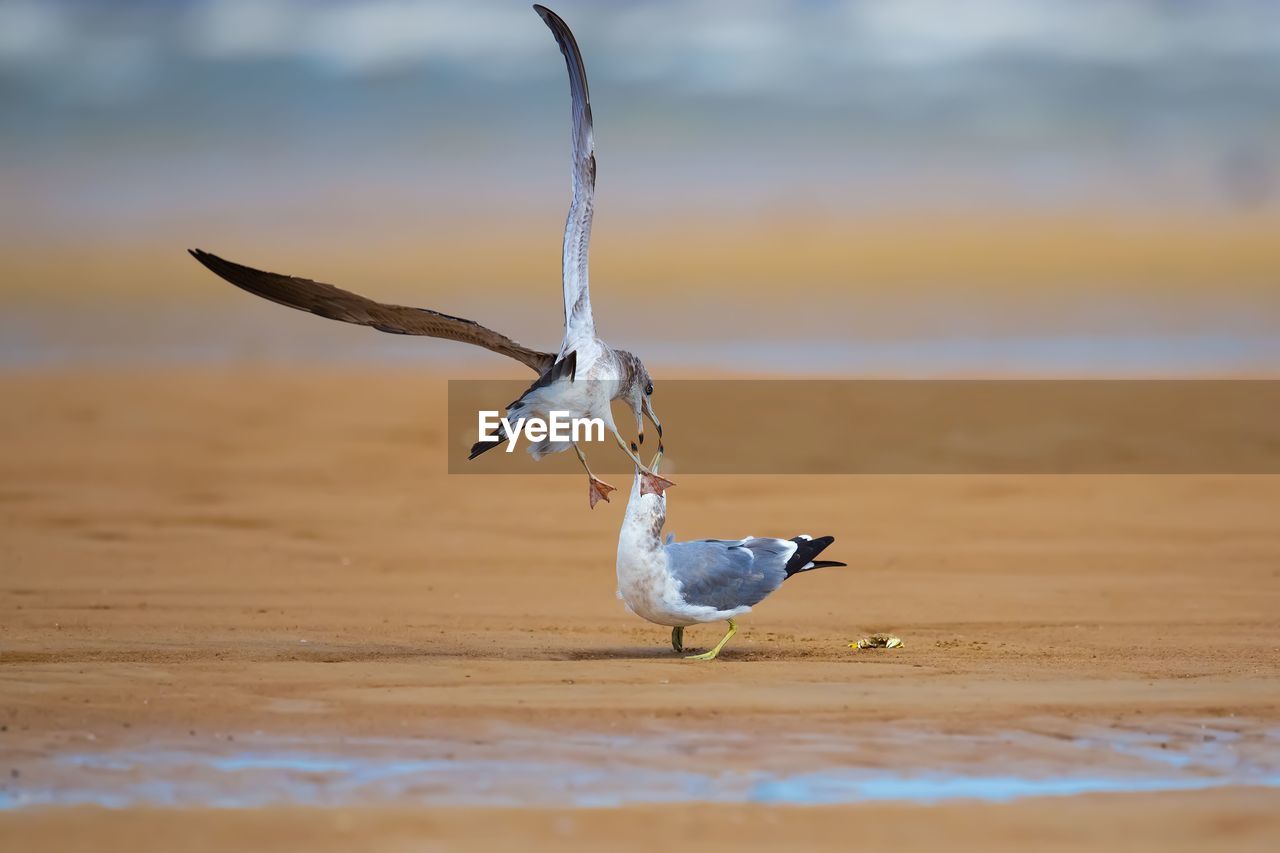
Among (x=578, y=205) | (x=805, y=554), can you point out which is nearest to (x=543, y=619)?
(x=805, y=554)

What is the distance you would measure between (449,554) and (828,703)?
8.79 meters

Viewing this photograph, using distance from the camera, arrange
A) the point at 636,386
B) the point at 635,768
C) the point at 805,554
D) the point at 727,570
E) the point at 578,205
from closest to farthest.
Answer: the point at 635,768, the point at 578,205, the point at 727,570, the point at 636,386, the point at 805,554

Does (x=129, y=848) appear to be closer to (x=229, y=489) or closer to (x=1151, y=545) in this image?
(x=1151, y=545)

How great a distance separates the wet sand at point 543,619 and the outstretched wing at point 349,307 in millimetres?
1822

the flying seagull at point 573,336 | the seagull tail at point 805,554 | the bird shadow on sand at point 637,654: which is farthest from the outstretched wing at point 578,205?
the seagull tail at point 805,554

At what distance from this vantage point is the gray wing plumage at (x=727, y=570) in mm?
10273

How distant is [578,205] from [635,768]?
11.3 feet

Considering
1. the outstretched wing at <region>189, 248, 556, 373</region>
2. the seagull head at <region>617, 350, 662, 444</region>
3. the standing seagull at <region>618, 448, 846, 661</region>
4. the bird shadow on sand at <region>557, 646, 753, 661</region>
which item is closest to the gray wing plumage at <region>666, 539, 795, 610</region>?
the standing seagull at <region>618, 448, 846, 661</region>

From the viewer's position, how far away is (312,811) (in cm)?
692

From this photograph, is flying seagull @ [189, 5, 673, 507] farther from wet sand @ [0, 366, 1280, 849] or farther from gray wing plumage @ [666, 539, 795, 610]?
wet sand @ [0, 366, 1280, 849]

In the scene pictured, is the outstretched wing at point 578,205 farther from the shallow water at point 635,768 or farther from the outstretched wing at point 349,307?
the shallow water at point 635,768

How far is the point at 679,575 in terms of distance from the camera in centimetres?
1022

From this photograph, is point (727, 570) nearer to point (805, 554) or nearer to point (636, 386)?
point (805, 554)

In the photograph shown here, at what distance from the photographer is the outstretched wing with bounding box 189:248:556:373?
8.64 m
